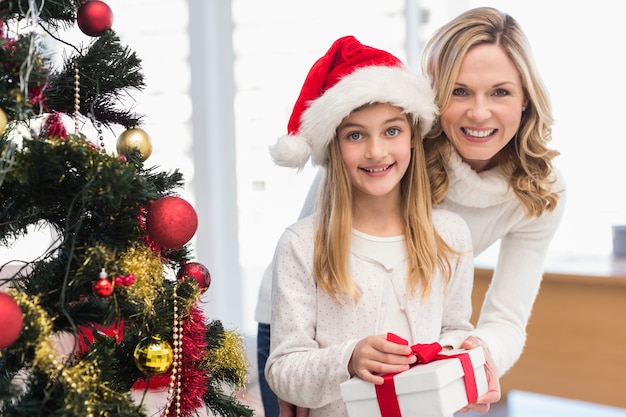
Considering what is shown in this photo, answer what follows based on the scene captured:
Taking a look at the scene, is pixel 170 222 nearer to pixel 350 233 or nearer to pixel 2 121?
pixel 2 121

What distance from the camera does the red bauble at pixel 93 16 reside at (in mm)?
985

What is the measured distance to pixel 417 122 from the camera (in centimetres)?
137

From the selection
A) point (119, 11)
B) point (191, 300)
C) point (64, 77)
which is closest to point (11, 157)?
point (64, 77)

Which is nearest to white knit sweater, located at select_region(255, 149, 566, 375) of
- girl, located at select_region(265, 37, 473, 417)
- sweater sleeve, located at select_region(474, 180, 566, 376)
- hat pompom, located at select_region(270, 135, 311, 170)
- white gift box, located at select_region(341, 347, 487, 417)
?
sweater sleeve, located at select_region(474, 180, 566, 376)

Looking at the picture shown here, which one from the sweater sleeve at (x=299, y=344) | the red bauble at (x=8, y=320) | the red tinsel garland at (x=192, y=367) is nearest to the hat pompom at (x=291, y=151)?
the sweater sleeve at (x=299, y=344)

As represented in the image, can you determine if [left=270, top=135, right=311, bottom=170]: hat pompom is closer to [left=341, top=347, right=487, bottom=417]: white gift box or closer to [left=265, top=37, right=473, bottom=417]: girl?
[left=265, top=37, right=473, bottom=417]: girl

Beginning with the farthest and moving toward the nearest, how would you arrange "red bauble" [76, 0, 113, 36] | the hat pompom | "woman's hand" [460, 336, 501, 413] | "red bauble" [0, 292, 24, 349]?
the hat pompom → "woman's hand" [460, 336, 501, 413] → "red bauble" [76, 0, 113, 36] → "red bauble" [0, 292, 24, 349]

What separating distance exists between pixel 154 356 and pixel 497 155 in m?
0.84

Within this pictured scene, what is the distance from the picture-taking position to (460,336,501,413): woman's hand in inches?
47.3

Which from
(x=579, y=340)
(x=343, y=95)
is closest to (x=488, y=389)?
(x=343, y=95)

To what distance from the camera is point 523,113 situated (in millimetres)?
1470

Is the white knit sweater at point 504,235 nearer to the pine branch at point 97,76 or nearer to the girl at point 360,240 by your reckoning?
the girl at point 360,240

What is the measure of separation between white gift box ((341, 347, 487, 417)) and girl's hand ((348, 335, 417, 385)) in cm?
1

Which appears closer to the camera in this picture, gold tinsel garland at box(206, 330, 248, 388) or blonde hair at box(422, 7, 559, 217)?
gold tinsel garland at box(206, 330, 248, 388)
